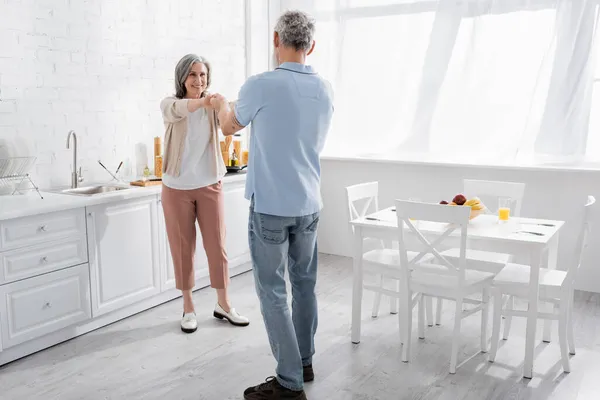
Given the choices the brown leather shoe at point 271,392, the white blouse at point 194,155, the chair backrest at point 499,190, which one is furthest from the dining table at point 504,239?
the white blouse at point 194,155

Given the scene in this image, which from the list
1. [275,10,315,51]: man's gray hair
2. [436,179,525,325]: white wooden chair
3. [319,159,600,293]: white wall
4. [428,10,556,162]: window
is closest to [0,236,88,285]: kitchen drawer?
[275,10,315,51]: man's gray hair

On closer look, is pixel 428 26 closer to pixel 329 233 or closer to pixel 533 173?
pixel 533 173

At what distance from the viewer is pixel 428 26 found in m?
4.67

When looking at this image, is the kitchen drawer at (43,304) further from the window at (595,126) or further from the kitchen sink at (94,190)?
the window at (595,126)

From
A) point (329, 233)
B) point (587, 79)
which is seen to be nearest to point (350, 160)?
point (329, 233)

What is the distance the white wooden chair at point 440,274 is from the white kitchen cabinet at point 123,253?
1.57 m

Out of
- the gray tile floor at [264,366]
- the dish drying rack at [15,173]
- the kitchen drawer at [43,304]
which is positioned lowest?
the gray tile floor at [264,366]

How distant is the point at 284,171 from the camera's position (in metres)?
2.39

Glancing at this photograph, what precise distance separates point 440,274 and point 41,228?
78.9 inches

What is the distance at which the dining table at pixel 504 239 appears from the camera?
2827 mm

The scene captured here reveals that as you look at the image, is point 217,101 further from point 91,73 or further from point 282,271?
point 91,73

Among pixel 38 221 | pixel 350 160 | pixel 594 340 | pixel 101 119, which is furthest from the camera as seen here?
pixel 350 160

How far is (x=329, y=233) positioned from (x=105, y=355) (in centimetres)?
258

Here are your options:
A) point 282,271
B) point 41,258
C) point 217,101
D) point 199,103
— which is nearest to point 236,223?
point 199,103
